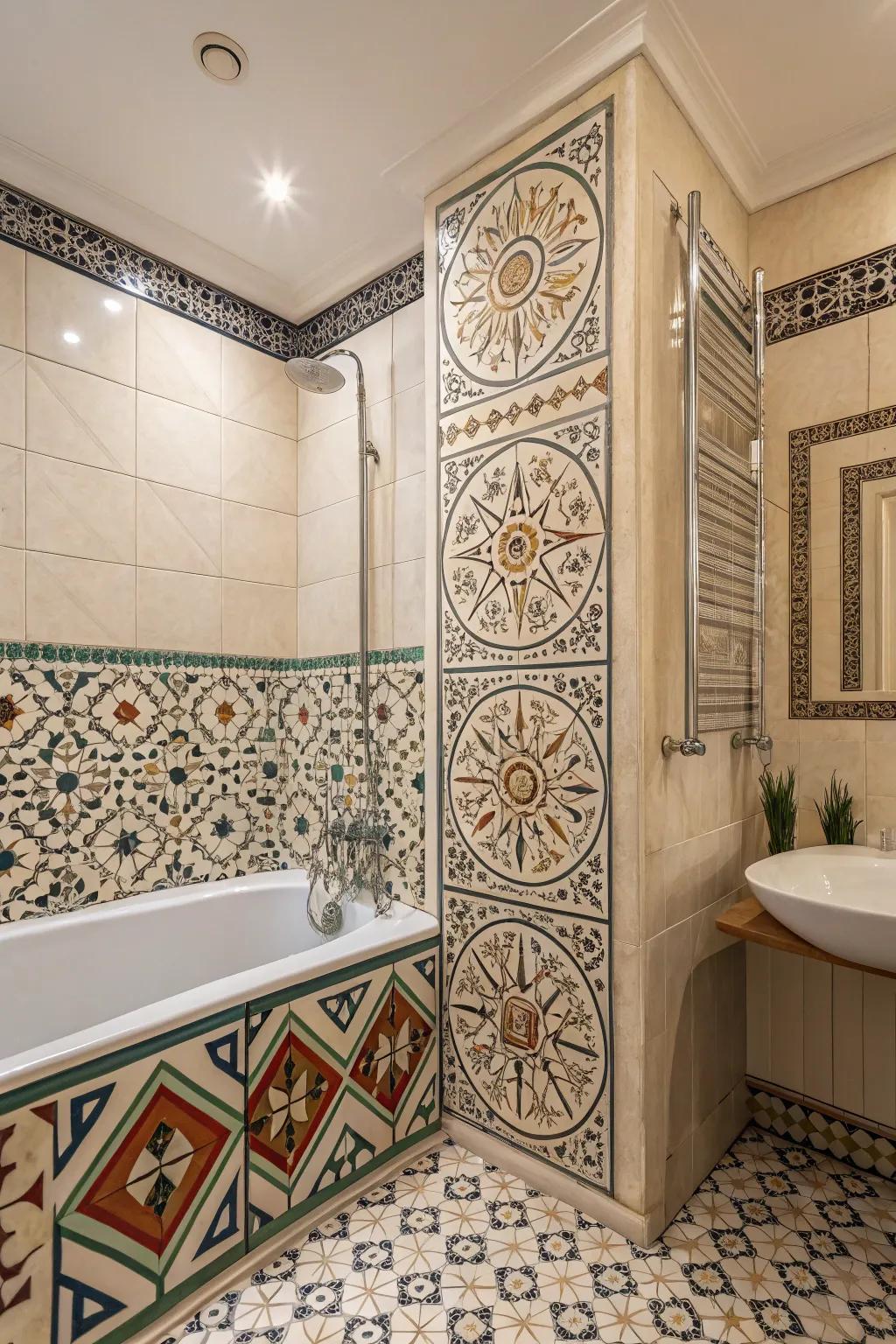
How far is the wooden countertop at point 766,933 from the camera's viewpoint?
56.5 inches

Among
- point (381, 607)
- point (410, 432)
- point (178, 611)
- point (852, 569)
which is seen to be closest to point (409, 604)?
point (381, 607)

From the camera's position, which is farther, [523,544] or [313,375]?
[313,375]

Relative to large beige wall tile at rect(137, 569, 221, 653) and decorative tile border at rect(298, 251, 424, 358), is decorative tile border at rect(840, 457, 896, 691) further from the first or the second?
large beige wall tile at rect(137, 569, 221, 653)

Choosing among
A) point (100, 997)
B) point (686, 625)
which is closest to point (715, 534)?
point (686, 625)

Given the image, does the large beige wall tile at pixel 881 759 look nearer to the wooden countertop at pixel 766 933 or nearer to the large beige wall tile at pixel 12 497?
the wooden countertop at pixel 766 933

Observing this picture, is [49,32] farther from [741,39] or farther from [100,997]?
[100,997]

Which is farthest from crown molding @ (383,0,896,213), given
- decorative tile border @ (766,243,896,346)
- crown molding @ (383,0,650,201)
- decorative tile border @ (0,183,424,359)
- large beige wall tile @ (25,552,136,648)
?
large beige wall tile @ (25,552,136,648)

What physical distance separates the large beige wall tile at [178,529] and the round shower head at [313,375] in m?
0.58

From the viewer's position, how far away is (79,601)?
2.07m

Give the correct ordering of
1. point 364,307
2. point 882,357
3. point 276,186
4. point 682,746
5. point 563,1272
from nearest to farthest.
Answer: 1. point 563,1272
2. point 682,746
3. point 882,357
4. point 276,186
5. point 364,307

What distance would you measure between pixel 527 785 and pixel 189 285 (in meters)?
1.95

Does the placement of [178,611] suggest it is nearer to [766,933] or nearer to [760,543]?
[760,543]

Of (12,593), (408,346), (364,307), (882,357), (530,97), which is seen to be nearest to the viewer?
(530,97)

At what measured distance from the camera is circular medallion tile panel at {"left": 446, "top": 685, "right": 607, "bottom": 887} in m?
1.63
